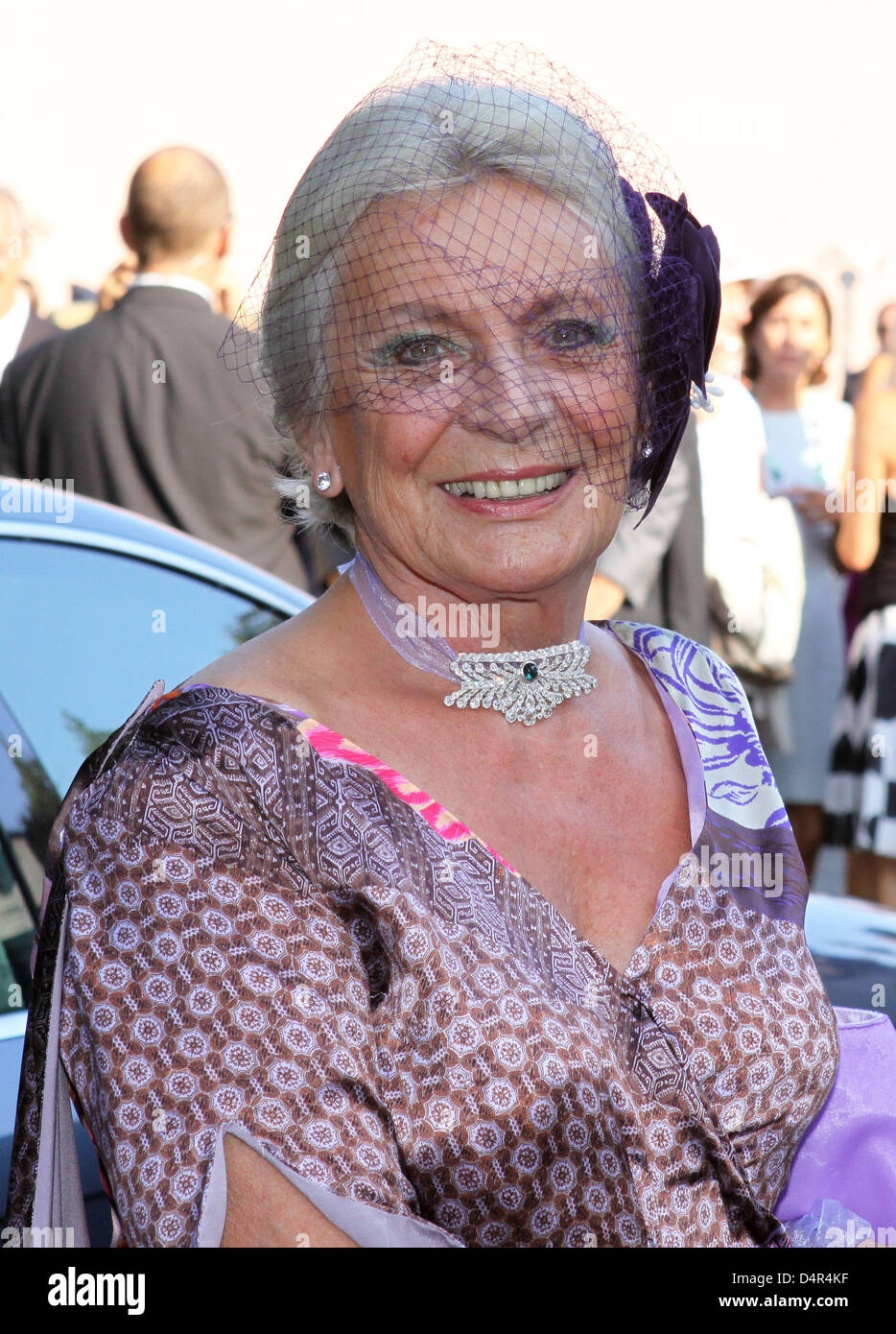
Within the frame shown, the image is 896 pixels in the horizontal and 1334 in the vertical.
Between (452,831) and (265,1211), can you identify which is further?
(452,831)

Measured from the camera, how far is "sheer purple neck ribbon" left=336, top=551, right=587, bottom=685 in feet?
5.96

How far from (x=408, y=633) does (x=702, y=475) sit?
344 centimetres

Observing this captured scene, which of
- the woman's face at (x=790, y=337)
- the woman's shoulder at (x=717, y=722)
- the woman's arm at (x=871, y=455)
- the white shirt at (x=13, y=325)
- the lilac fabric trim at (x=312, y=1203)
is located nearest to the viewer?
the lilac fabric trim at (x=312, y=1203)

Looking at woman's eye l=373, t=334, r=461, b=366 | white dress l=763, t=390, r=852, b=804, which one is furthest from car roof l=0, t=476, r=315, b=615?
white dress l=763, t=390, r=852, b=804

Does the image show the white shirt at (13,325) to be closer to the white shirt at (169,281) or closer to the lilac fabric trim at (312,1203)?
the white shirt at (169,281)

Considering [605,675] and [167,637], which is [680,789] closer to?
[605,675]

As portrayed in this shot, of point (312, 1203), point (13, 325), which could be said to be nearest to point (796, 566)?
point (13, 325)

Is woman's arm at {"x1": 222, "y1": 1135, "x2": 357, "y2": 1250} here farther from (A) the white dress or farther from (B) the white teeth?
(A) the white dress

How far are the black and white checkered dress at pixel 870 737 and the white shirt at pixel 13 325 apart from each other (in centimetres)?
315

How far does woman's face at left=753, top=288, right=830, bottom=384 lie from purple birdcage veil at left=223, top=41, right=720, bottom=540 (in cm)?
389

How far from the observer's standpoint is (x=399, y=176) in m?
1.71

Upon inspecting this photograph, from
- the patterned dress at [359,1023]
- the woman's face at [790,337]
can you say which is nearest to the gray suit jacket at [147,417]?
the woman's face at [790,337]

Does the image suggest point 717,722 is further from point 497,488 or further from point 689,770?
point 497,488

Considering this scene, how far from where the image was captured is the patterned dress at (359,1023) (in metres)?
1.43
